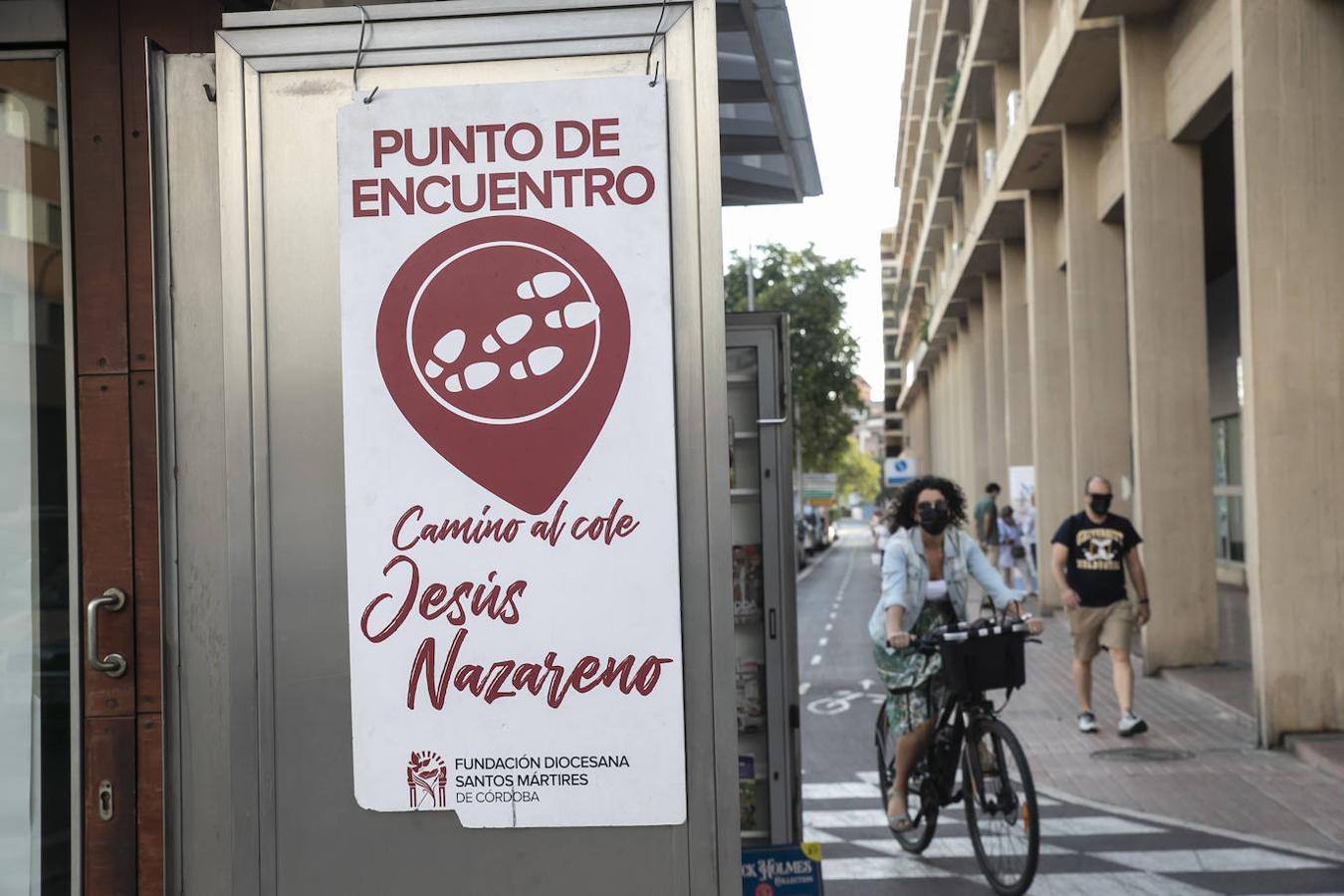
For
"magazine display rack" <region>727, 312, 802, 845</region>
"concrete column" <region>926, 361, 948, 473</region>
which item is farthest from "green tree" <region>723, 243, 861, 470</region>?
"magazine display rack" <region>727, 312, 802, 845</region>

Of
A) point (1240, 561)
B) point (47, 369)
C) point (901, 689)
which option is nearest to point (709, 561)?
point (47, 369)

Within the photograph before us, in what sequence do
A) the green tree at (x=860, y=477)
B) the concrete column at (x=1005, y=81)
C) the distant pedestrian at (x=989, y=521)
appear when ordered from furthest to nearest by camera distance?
the green tree at (x=860, y=477)
the concrete column at (x=1005, y=81)
the distant pedestrian at (x=989, y=521)

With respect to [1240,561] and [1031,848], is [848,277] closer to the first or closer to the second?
[1240,561]

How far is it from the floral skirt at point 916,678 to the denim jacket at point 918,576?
54 mm

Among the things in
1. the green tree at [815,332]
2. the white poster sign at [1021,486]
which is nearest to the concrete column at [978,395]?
the green tree at [815,332]

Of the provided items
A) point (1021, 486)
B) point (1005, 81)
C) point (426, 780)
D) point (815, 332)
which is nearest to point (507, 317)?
point (426, 780)

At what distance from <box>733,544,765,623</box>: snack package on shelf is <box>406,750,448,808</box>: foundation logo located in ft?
9.26

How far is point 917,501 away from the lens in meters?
7.14

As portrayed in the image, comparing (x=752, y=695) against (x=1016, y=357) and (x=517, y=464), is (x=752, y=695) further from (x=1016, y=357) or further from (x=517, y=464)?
(x=1016, y=357)

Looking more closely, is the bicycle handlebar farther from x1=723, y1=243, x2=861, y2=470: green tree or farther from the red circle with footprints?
x1=723, y1=243, x2=861, y2=470: green tree

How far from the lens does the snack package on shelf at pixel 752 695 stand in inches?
222

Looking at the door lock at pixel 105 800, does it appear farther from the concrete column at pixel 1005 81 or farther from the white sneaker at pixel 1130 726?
the concrete column at pixel 1005 81

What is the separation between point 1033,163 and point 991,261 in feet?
38.7

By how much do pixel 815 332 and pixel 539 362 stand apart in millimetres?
47726
